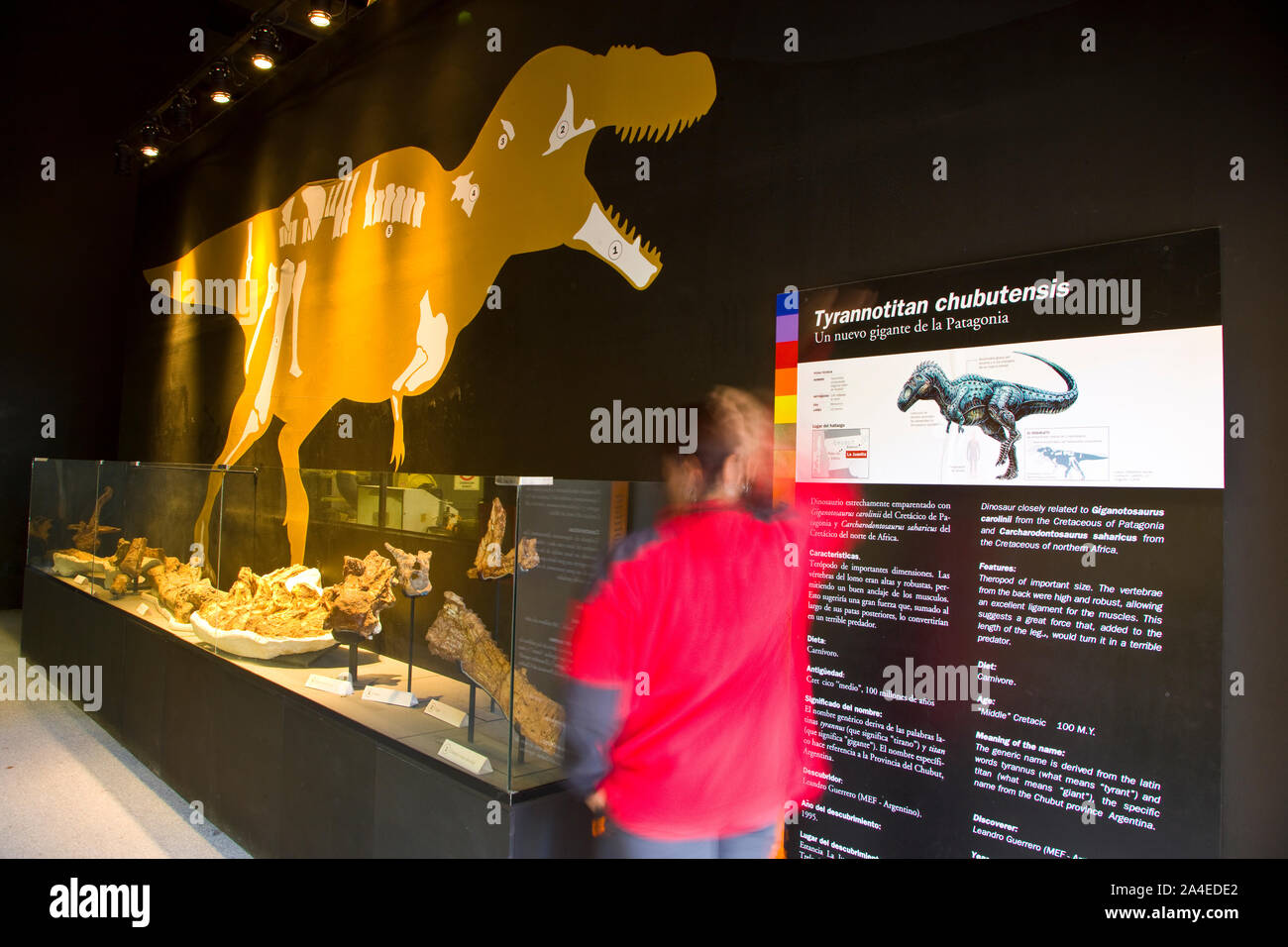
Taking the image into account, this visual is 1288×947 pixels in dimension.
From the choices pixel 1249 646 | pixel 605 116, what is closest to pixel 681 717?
pixel 1249 646

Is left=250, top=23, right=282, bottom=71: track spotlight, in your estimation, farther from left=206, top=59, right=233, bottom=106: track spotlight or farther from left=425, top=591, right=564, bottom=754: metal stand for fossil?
left=425, top=591, right=564, bottom=754: metal stand for fossil

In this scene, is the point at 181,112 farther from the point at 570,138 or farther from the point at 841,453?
the point at 841,453

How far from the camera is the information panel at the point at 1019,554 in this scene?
185 centimetres

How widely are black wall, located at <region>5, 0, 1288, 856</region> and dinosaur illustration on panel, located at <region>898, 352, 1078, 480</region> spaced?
0.33 metres

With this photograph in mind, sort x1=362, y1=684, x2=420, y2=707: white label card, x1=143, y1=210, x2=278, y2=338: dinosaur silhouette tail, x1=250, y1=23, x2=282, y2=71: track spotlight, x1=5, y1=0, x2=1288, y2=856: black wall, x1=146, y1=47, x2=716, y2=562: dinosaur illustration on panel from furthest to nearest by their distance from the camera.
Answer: x1=143, y1=210, x2=278, y2=338: dinosaur silhouette tail
x1=250, y1=23, x2=282, y2=71: track spotlight
x1=146, y1=47, x2=716, y2=562: dinosaur illustration on panel
x1=362, y1=684, x2=420, y2=707: white label card
x1=5, y1=0, x2=1288, y2=856: black wall

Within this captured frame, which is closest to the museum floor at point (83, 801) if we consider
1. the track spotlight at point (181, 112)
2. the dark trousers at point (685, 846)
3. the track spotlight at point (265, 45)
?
the dark trousers at point (685, 846)

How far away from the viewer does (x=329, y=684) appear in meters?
2.84

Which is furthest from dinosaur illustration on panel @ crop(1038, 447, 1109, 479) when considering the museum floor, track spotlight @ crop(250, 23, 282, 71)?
track spotlight @ crop(250, 23, 282, 71)

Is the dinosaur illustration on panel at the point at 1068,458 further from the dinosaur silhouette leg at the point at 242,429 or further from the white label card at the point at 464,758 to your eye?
the dinosaur silhouette leg at the point at 242,429

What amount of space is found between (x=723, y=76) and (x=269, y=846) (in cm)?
311

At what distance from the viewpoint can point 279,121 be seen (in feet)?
18.8

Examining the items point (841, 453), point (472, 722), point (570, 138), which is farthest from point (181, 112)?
point (841, 453)

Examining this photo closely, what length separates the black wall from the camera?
182 cm

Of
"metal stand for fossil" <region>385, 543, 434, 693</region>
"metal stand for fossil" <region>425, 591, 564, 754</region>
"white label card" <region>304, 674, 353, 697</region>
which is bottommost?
"white label card" <region>304, 674, 353, 697</region>
